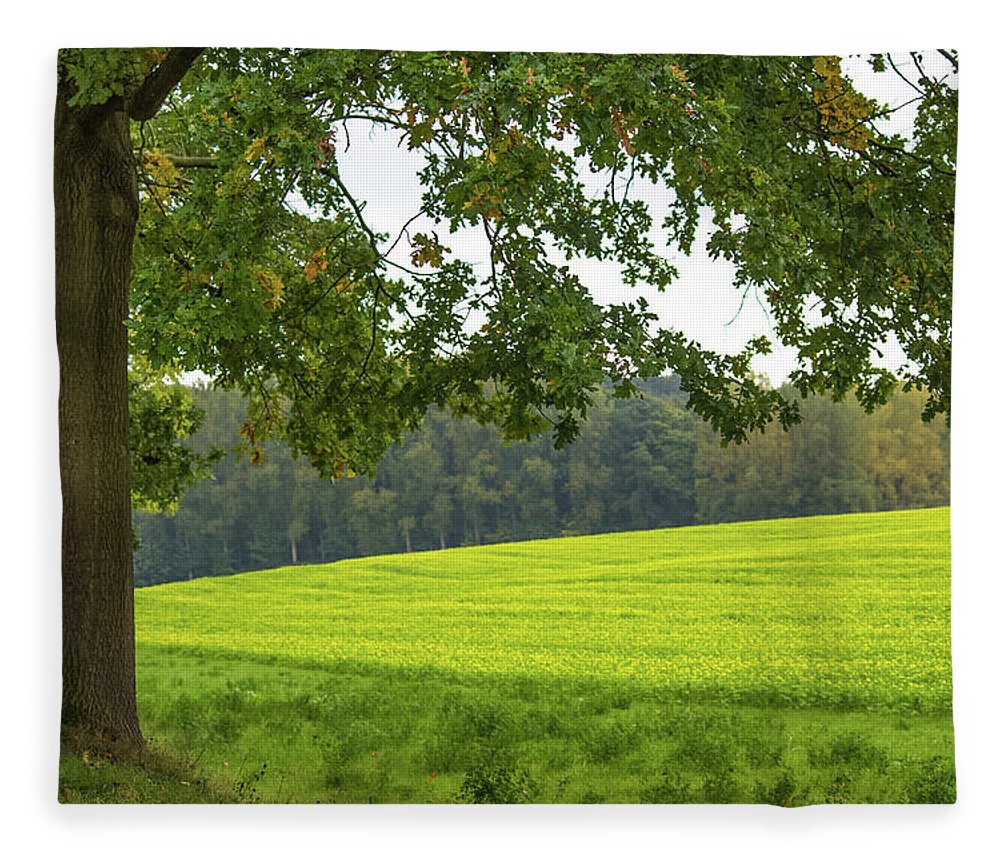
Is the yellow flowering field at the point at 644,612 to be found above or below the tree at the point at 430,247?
below

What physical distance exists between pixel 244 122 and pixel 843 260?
102 inches

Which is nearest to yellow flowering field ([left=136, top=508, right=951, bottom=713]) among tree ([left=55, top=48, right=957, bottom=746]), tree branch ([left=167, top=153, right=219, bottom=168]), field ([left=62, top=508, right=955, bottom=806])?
field ([left=62, top=508, right=955, bottom=806])

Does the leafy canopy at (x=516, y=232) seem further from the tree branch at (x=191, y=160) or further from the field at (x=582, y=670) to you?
the field at (x=582, y=670)

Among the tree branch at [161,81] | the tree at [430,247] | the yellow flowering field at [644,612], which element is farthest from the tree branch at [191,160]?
the yellow flowering field at [644,612]

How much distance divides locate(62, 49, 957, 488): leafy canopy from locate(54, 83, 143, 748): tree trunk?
175 millimetres

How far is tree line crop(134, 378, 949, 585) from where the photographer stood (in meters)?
5.18

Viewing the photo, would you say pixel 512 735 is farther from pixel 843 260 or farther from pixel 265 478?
pixel 843 260

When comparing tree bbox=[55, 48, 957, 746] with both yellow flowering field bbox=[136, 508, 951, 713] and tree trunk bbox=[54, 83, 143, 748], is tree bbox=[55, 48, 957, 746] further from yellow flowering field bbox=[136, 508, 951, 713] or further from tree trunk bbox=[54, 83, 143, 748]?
yellow flowering field bbox=[136, 508, 951, 713]

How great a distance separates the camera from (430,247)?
17.0 feet

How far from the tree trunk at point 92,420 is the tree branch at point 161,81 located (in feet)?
0.26

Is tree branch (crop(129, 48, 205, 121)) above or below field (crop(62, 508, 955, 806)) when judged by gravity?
above

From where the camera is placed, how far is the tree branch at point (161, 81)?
5.11 metres

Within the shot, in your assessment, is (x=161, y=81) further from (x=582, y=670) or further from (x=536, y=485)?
(x=582, y=670)
